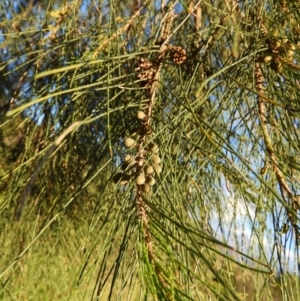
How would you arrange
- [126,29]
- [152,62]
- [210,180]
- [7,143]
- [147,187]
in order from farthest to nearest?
[7,143] → [126,29] → [210,180] → [152,62] → [147,187]

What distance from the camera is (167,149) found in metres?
0.58

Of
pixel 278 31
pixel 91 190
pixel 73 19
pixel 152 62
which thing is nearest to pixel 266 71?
pixel 278 31

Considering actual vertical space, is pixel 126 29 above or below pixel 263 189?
above

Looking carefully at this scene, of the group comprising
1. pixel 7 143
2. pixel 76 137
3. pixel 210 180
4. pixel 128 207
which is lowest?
pixel 128 207

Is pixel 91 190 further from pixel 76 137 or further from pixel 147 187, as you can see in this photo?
pixel 147 187

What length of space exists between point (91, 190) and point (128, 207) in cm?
65

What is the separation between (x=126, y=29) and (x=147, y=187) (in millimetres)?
593

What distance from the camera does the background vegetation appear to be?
0.48 metres

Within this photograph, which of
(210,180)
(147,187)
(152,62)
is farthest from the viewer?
(210,180)

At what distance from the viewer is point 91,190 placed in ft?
3.96

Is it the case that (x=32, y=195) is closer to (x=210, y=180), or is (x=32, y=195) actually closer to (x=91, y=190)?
(x=91, y=190)

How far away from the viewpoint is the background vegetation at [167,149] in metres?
0.48

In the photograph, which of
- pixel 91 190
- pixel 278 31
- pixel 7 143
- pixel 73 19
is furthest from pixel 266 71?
pixel 7 143

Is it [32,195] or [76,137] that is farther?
[32,195]
